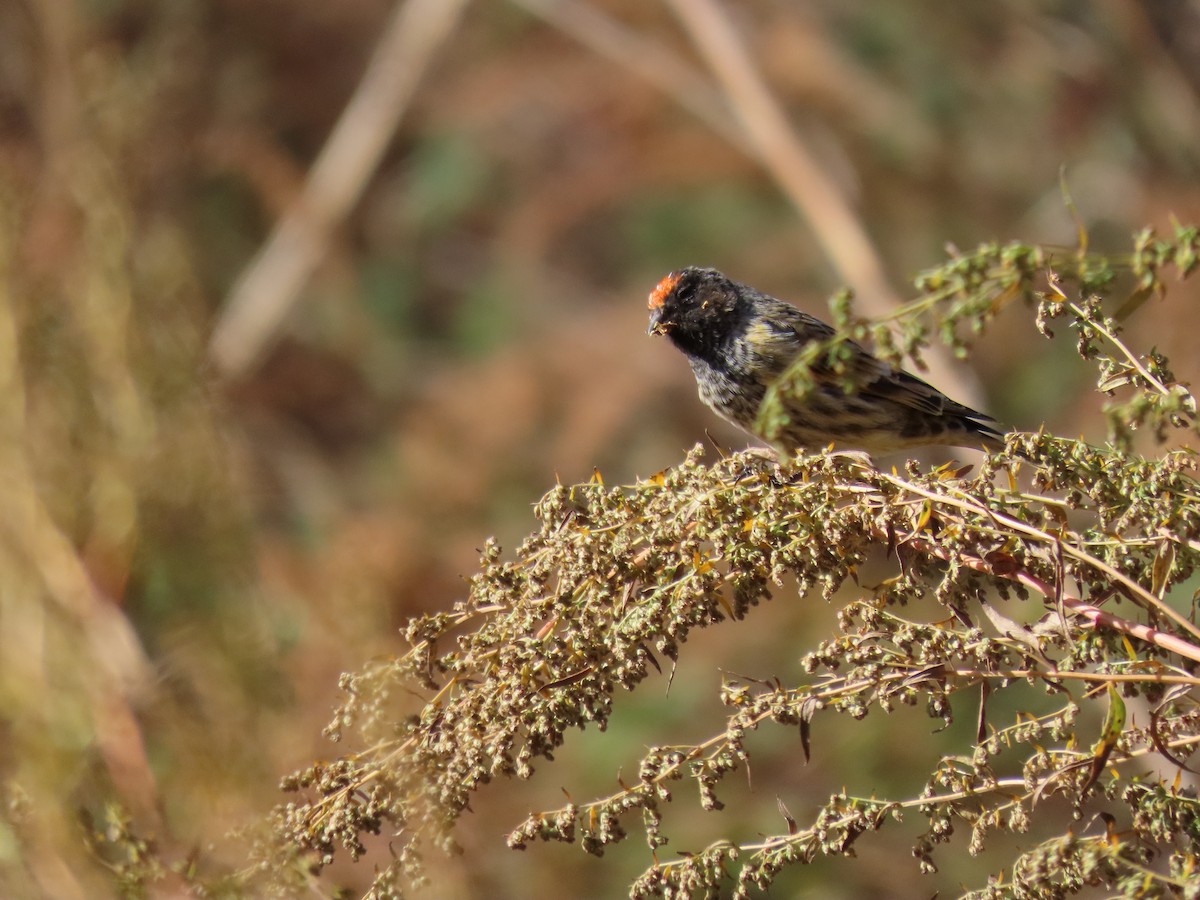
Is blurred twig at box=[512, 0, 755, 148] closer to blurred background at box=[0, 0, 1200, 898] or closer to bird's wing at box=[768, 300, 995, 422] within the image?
blurred background at box=[0, 0, 1200, 898]

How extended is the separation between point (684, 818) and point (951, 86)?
7115mm

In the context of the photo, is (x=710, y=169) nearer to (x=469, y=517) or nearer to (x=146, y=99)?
(x=469, y=517)

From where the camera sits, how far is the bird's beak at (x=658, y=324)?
14.6 feet

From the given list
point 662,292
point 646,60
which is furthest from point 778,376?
point 646,60

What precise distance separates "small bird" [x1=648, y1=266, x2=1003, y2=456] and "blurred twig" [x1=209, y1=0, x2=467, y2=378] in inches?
180

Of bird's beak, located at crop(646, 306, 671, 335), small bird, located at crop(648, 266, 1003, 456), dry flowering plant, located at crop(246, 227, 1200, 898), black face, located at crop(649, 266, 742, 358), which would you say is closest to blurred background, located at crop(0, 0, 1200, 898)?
dry flowering plant, located at crop(246, 227, 1200, 898)

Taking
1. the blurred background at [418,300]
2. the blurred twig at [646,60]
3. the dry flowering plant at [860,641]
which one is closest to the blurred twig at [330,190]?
the blurred background at [418,300]

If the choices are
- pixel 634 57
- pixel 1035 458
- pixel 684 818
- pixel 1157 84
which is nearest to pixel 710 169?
pixel 634 57

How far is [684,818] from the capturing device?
6172mm

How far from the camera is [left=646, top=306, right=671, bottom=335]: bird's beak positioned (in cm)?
444

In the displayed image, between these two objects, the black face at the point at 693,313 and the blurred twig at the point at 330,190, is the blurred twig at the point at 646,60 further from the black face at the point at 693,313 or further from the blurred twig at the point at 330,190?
the black face at the point at 693,313

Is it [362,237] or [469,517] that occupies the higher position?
[362,237]

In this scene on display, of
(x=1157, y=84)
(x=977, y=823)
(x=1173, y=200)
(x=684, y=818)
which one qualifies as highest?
(x=1157, y=84)

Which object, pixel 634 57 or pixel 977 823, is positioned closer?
pixel 977 823
